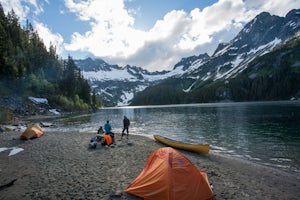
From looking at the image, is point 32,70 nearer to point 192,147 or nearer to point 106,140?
point 106,140

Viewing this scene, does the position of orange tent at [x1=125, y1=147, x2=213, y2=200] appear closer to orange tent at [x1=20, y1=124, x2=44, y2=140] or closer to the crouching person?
the crouching person

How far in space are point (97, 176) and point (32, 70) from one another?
107 meters

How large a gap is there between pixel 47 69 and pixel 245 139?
4780 inches

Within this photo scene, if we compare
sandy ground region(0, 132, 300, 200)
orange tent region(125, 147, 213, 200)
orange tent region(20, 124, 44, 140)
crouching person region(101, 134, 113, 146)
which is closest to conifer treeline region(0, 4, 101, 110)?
orange tent region(20, 124, 44, 140)

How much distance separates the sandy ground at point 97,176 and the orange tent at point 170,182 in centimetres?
117

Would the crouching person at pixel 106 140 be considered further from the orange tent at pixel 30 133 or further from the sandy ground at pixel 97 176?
the orange tent at pixel 30 133

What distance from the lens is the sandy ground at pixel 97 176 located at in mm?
11781

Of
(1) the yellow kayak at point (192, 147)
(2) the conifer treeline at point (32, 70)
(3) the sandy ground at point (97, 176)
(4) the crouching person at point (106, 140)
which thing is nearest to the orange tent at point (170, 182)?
(3) the sandy ground at point (97, 176)

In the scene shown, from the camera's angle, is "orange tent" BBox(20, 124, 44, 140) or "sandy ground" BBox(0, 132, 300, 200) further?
"orange tent" BBox(20, 124, 44, 140)

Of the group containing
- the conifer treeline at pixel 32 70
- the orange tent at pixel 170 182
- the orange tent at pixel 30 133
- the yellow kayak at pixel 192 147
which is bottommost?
the yellow kayak at pixel 192 147

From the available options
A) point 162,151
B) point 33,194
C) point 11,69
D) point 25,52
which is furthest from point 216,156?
point 25,52

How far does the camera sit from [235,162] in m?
21.5

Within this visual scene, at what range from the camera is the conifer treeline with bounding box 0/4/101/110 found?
7769 cm

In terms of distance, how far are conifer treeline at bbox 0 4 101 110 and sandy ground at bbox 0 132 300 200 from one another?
69.2 meters
